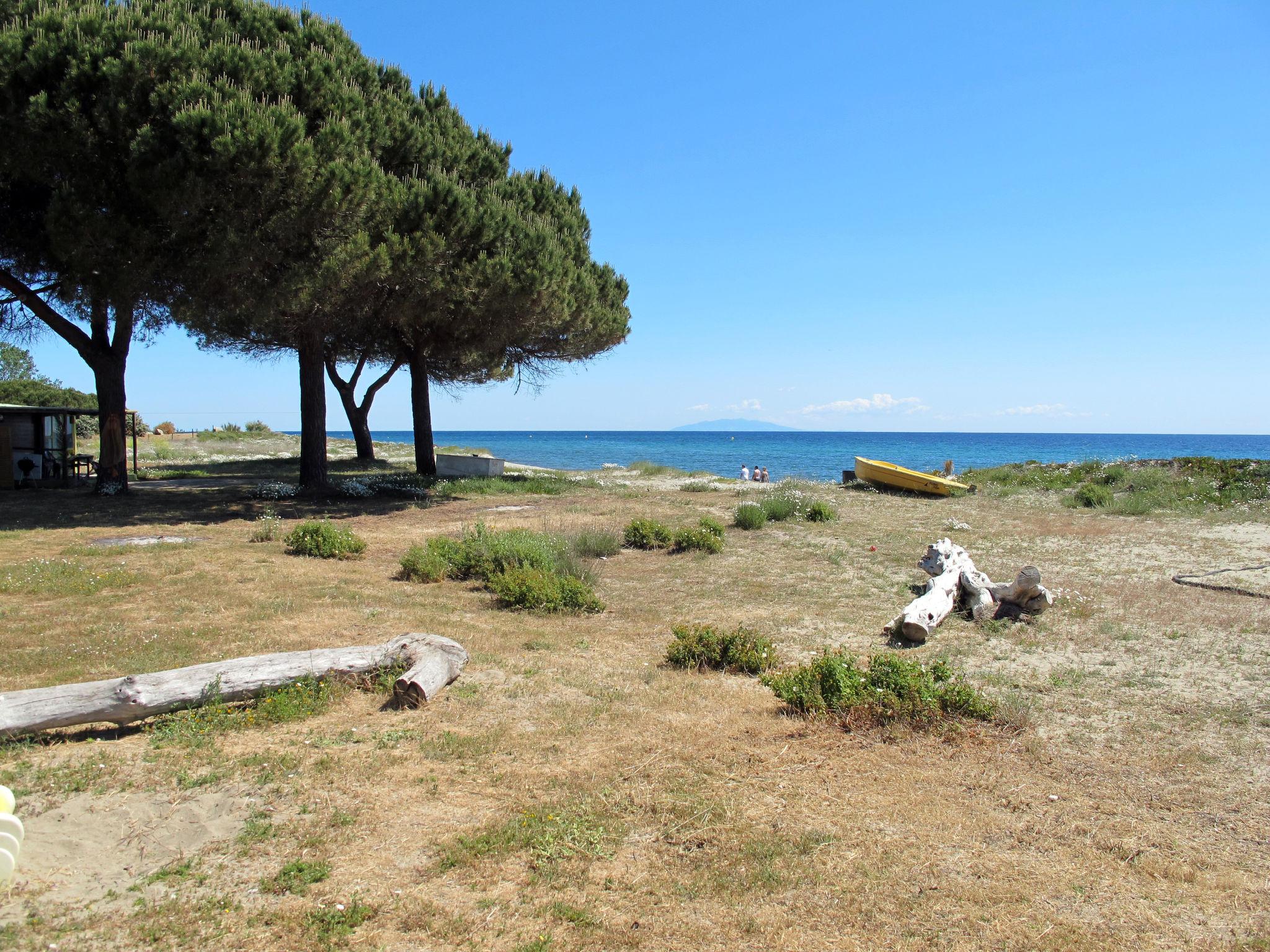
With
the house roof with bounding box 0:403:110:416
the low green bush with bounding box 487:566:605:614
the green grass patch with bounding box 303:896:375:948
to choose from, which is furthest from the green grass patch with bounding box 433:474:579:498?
the green grass patch with bounding box 303:896:375:948

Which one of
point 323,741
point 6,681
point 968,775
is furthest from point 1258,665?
point 6,681

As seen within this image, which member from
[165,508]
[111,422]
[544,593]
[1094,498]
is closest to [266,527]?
[165,508]

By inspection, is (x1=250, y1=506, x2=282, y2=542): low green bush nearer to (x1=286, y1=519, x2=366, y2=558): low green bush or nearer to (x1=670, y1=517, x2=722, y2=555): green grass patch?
(x1=286, y1=519, x2=366, y2=558): low green bush

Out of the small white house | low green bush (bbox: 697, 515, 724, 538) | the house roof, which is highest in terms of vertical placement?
the house roof

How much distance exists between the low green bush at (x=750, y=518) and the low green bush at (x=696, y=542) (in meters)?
2.09

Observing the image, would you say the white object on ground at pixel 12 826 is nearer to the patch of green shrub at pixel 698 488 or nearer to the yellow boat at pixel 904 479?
the patch of green shrub at pixel 698 488

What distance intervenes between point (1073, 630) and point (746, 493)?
1436 centimetres

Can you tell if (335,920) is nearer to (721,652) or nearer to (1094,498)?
(721,652)

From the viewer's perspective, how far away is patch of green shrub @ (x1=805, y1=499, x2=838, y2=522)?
17.1m

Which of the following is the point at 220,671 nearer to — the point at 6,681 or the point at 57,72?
the point at 6,681

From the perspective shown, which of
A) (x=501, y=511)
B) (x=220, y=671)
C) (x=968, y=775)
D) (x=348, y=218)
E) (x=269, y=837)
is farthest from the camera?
(x=501, y=511)

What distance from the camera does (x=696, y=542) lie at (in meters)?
13.7

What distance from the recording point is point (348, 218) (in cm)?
1528

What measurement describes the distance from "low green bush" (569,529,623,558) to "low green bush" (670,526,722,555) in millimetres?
1047
